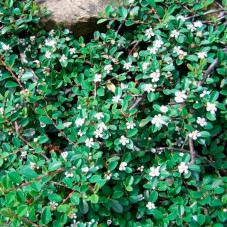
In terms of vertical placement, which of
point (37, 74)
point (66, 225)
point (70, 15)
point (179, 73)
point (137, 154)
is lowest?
point (66, 225)

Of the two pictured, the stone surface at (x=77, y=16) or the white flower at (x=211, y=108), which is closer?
the white flower at (x=211, y=108)

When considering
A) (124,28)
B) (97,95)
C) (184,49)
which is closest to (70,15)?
(124,28)

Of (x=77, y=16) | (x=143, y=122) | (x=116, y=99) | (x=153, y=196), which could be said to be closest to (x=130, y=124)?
(x=143, y=122)

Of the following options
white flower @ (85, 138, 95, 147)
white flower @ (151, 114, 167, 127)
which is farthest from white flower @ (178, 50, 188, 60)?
white flower @ (85, 138, 95, 147)

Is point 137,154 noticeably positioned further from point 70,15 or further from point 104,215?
point 70,15

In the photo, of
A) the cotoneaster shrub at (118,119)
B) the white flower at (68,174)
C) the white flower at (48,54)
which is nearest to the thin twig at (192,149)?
the cotoneaster shrub at (118,119)

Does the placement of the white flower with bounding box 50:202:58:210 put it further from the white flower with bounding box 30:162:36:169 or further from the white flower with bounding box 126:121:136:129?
the white flower with bounding box 126:121:136:129

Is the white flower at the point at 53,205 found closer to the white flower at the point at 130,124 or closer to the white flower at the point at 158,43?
the white flower at the point at 130,124
